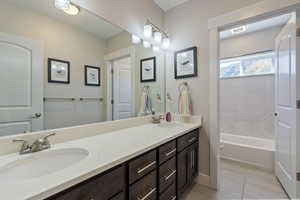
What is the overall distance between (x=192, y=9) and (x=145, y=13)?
66 cm

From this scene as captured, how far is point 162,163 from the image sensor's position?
117cm

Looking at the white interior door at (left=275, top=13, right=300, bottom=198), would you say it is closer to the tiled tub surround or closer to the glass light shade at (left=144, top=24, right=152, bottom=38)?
the tiled tub surround

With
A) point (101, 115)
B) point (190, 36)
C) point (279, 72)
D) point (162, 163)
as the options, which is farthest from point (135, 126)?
point (279, 72)

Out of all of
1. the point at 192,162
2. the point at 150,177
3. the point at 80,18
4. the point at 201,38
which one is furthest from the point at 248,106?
the point at 80,18

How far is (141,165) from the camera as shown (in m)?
0.94

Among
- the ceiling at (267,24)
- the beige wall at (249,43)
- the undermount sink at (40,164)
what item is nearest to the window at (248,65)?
the beige wall at (249,43)

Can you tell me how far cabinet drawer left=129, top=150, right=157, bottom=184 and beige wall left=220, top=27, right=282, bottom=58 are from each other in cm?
300

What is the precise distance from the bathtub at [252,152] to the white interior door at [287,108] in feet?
0.82

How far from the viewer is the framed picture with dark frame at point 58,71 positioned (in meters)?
1.08

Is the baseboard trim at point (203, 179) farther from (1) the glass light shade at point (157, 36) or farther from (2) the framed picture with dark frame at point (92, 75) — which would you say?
(1) the glass light shade at point (157, 36)

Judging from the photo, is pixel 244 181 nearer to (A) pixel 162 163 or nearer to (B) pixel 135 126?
(A) pixel 162 163

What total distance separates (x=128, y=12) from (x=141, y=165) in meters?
1.65

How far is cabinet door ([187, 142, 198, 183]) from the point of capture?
160 cm

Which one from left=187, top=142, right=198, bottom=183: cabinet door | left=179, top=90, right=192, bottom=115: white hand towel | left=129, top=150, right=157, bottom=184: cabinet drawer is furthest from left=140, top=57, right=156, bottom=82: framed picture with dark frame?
left=129, top=150, right=157, bottom=184: cabinet drawer
